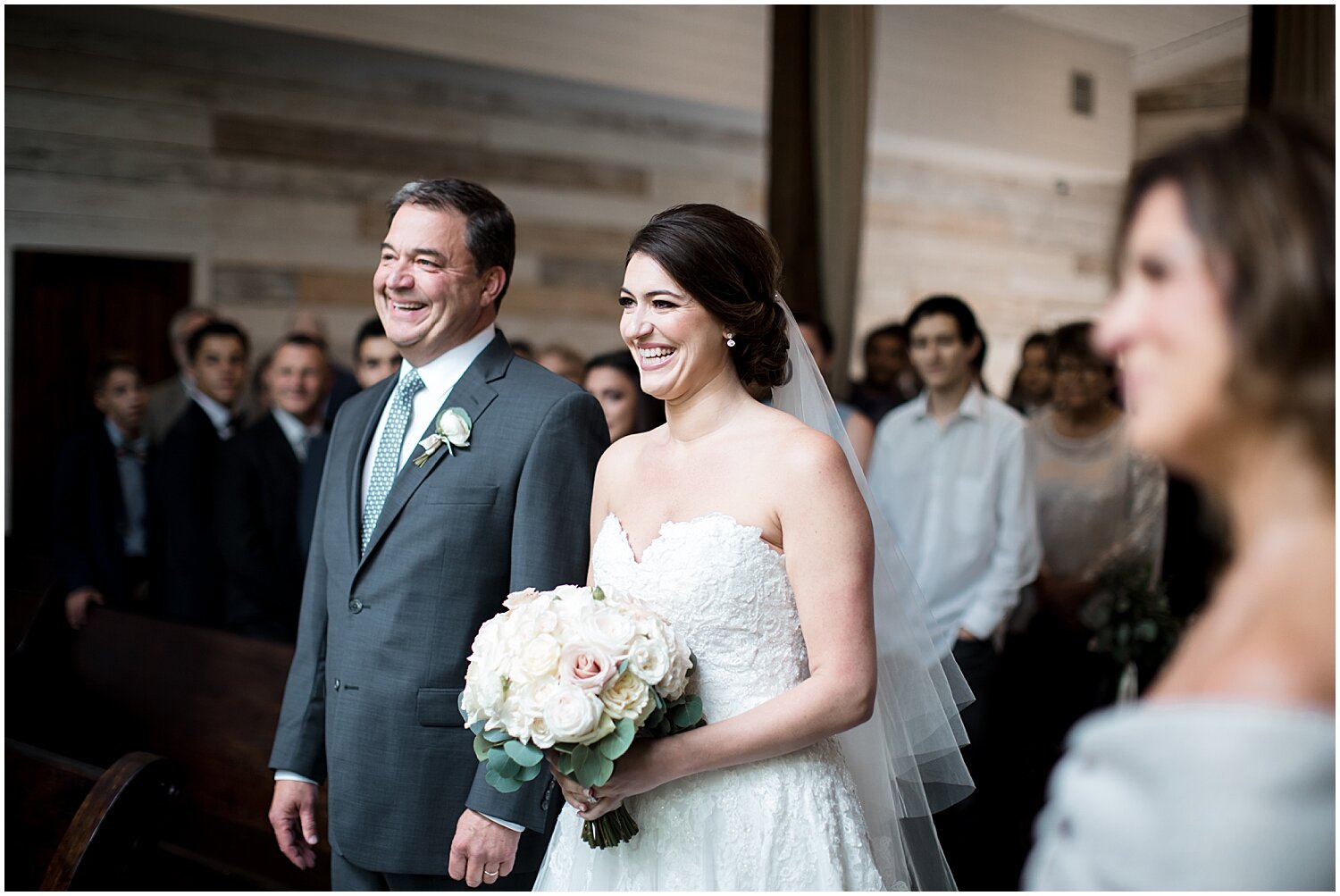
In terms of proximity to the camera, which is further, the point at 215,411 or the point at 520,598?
the point at 215,411

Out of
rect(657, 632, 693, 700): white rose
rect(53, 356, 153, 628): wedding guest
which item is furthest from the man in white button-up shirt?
rect(53, 356, 153, 628): wedding guest

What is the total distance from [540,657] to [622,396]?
2.31 m

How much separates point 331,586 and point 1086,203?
11638 millimetres

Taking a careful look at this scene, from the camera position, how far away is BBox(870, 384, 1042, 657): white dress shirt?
3.73 m

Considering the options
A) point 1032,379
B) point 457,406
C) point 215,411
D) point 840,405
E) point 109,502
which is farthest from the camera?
point 1032,379

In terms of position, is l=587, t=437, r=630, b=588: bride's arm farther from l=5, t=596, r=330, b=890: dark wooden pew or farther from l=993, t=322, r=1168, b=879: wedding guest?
l=993, t=322, r=1168, b=879: wedding guest

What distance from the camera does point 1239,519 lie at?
2.20ft

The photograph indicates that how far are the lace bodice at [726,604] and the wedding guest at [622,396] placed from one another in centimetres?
198

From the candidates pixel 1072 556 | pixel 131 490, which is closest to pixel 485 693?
pixel 1072 556

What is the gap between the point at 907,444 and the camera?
13.2 ft

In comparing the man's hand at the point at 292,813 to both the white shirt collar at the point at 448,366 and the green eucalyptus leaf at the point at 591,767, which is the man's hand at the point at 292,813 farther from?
the green eucalyptus leaf at the point at 591,767

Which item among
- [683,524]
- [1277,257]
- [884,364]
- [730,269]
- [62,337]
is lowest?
[683,524]

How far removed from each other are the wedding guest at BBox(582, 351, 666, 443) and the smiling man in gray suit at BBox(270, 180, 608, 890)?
160 centimetres

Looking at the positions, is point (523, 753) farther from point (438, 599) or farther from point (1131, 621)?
point (1131, 621)
